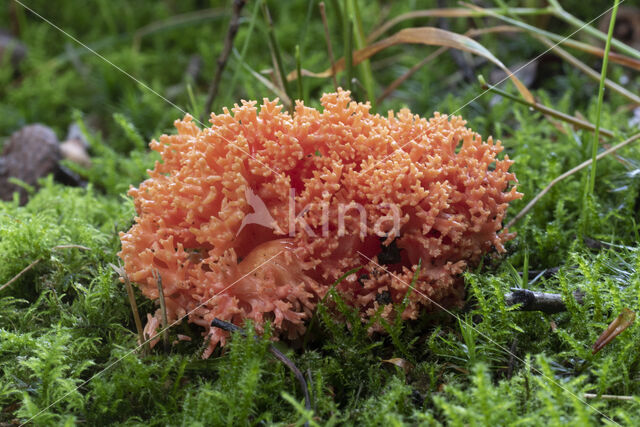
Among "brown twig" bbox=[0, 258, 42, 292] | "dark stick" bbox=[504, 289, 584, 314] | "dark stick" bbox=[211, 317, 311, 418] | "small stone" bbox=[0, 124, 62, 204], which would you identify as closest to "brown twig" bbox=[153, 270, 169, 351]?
"dark stick" bbox=[211, 317, 311, 418]

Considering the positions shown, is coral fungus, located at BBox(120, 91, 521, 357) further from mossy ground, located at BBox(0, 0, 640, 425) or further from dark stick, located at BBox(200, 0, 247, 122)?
dark stick, located at BBox(200, 0, 247, 122)

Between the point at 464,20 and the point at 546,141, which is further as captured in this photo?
the point at 464,20

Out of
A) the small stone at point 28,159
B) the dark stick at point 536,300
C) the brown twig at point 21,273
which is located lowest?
the dark stick at point 536,300

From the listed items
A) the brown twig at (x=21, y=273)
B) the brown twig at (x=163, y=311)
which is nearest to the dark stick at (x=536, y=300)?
the brown twig at (x=163, y=311)

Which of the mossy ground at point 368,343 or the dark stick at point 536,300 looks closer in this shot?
the mossy ground at point 368,343

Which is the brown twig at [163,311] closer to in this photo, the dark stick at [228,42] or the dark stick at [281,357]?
the dark stick at [281,357]

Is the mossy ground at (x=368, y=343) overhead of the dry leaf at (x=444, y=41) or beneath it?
beneath

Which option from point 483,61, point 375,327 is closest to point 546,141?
point 483,61

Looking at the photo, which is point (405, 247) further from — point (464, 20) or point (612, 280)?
point (464, 20)

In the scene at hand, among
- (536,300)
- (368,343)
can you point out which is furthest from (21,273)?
(536,300)
